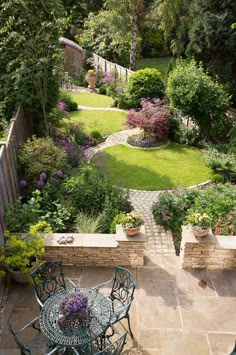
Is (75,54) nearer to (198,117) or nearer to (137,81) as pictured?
(137,81)

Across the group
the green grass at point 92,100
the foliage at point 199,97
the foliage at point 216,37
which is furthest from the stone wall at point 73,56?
the foliage at point 199,97

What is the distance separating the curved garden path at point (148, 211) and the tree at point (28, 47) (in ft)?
10.3

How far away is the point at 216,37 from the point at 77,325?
40.0 feet

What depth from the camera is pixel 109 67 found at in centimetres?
1948

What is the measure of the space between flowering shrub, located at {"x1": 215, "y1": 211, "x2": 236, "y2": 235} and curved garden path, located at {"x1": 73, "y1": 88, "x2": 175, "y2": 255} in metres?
0.97

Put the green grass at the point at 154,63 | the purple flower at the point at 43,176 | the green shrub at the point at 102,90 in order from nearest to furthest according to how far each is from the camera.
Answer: the purple flower at the point at 43,176
the green shrub at the point at 102,90
the green grass at the point at 154,63

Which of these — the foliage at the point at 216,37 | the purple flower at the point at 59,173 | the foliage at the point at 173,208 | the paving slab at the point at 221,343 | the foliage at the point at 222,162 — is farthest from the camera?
the foliage at the point at 216,37

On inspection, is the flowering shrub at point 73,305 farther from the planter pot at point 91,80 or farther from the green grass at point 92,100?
the planter pot at point 91,80

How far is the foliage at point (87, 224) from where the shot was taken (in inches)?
249

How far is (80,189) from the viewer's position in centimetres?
738

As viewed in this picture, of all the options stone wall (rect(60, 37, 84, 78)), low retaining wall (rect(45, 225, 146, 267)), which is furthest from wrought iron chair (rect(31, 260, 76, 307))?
stone wall (rect(60, 37, 84, 78))

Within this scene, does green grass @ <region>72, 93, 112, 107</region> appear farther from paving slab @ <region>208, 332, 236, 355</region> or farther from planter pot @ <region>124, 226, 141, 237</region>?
paving slab @ <region>208, 332, 236, 355</region>

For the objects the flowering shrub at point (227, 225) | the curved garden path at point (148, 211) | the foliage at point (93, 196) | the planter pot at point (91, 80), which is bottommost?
the curved garden path at point (148, 211)

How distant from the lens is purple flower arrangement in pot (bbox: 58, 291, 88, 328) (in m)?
3.70
